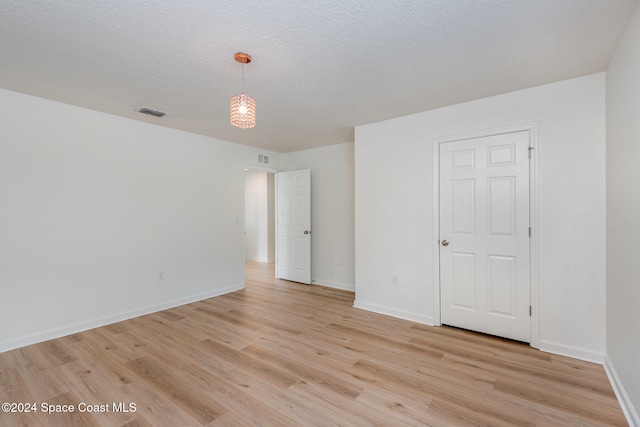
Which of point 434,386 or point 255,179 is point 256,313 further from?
point 255,179

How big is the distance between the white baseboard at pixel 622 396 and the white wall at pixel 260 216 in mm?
6160

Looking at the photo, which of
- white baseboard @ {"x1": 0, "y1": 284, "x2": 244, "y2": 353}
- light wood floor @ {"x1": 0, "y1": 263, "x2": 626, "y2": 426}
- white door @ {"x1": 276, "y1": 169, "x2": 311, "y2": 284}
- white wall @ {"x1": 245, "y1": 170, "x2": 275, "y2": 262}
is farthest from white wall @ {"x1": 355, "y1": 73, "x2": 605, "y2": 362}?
white wall @ {"x1": 245, "y1": 170, "x2": 275, "y2": 262}

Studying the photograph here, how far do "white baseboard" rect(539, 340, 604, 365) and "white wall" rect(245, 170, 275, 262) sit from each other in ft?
18.8

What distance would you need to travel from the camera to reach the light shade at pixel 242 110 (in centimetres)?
206

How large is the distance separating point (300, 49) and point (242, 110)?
0.59 meters

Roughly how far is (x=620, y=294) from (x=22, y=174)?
16.8ft

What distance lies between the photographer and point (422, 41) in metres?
1.93

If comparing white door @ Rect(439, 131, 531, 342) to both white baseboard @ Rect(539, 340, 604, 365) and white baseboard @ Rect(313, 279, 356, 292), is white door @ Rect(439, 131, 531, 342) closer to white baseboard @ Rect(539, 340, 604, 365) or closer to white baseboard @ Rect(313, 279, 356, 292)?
white baseboard @ Rect(539, 340, 604, 365)

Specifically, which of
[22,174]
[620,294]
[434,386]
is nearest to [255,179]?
[22,174]

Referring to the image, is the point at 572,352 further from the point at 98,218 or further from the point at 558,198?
the point at 98,218

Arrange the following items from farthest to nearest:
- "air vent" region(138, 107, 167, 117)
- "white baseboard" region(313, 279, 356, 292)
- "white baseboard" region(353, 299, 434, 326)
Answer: "white baseboard" region(313, 279, 356, 292) → "white baseboard" region(353, 299, 434, 326) → "air vent" region(138, 107, 167, 117)

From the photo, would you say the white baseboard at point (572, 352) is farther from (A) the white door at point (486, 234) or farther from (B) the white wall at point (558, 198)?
(A) the white door at point (486, 234)

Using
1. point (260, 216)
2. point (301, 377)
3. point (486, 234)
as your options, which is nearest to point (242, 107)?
point (301, 377)

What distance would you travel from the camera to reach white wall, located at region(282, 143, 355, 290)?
4.76m
